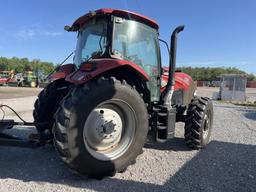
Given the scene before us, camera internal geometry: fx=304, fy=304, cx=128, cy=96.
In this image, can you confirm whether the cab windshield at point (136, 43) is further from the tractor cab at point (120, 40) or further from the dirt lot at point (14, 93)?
the dirt lot at point (14, 93)

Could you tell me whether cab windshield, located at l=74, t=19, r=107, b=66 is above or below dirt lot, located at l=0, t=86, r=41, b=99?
above

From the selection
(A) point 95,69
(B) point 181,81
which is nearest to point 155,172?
(A) point 95,69

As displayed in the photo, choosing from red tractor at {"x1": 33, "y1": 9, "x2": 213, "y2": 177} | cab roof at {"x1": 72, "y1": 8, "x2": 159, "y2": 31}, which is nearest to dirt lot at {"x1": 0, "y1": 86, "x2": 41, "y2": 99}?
cab roof at {"x1": 72, "y1": 8, "x2": 159, "y2": 31}

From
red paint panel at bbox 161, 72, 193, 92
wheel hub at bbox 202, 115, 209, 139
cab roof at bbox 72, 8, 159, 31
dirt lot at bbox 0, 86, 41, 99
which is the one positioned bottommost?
dirt lot at bbox 0, 86, 41, 99

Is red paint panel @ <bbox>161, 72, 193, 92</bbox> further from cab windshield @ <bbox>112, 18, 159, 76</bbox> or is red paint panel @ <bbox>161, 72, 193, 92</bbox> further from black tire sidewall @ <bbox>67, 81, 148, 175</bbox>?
black tire sidewall @ <bbox>67, 81, 148, 175</bbox>

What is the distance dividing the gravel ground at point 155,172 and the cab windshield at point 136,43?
5.46ft

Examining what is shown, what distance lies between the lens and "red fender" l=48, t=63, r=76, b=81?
17.5 feet

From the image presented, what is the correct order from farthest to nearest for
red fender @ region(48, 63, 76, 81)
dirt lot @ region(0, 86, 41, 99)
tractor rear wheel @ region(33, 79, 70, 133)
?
1. dirt lot @ region(0, 86, 41, 99)
2. tractor rear wheel @ region(33, 79, 70, 133)
3. red fender @ region(48, 63, 76, 81)

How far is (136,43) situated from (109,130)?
5.34 ft

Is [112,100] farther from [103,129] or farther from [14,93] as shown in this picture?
[14,93]

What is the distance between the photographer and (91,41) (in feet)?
17.3

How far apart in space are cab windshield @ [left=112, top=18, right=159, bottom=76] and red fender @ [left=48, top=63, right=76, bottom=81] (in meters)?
1.18

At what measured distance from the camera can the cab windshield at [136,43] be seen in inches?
190

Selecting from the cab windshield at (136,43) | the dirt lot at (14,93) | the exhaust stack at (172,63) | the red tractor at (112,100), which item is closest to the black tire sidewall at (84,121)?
the red tractor at (112,100)
